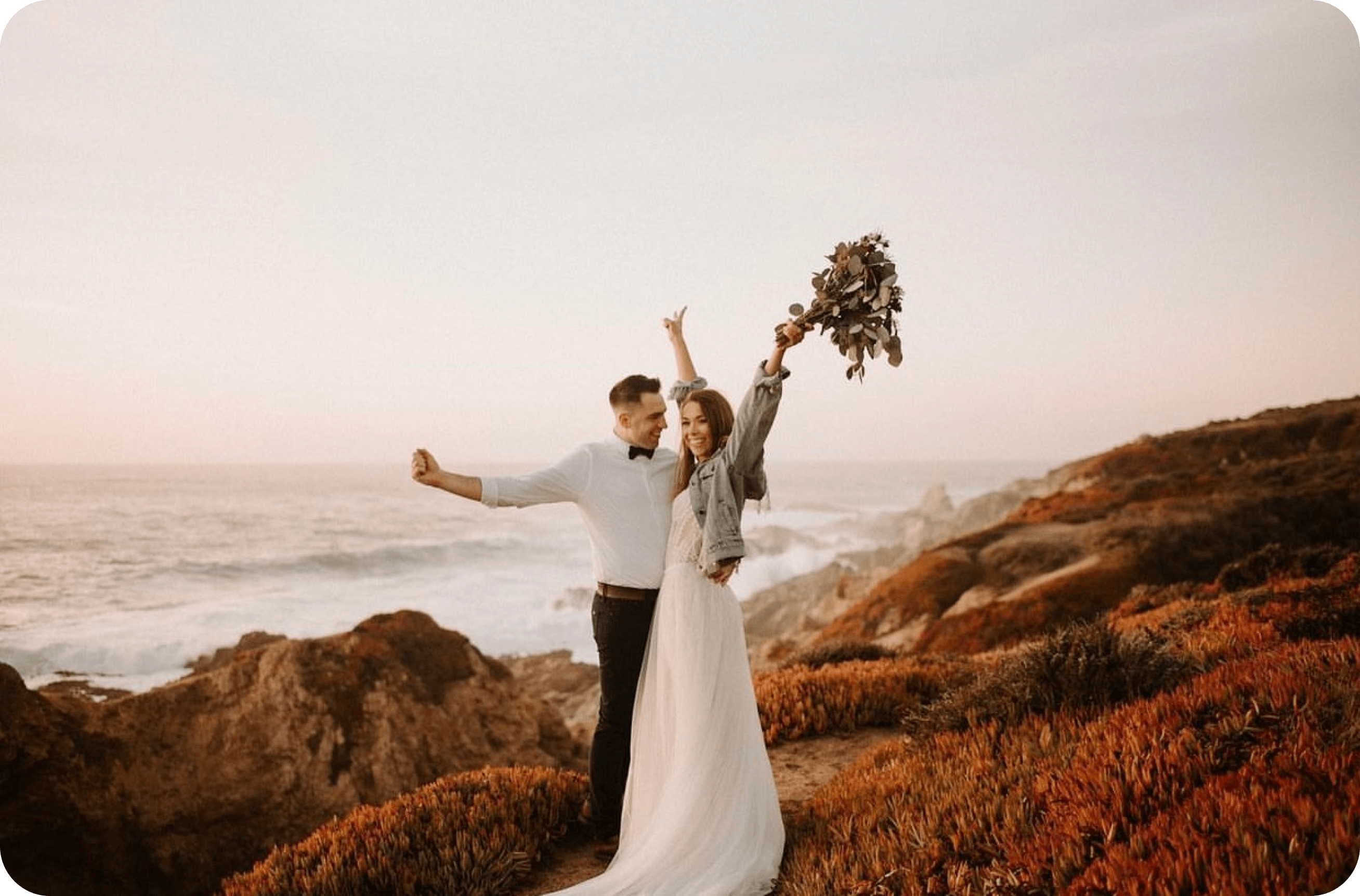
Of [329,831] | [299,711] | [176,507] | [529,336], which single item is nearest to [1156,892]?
[329,831]

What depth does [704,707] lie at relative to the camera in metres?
4.93

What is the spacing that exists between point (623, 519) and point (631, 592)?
1.53 feet

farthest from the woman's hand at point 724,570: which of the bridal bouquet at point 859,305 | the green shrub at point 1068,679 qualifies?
the green shrub at point 1068,679

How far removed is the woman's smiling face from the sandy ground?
2761 millimetres

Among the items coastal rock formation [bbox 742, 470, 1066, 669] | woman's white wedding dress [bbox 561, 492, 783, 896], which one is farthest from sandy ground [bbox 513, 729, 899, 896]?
coastal rock formation [bbox 742, 470, 1066, 669]

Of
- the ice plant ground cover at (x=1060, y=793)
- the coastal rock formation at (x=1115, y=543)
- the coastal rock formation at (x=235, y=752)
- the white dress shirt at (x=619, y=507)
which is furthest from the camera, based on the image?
the coastal rock formation at (x=1115, y=543)

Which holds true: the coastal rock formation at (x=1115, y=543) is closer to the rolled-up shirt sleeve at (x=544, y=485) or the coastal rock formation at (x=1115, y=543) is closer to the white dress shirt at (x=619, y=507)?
the white dress shirt at (x=619, y=507)

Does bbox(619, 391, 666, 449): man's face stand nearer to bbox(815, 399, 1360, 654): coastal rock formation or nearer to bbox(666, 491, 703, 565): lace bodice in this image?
bbox(666, 491, 703, 565): lace bodice

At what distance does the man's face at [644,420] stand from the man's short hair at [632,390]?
0.02 meters

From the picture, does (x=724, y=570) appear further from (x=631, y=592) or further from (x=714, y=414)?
(x=714, y=414)

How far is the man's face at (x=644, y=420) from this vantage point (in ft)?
17.6

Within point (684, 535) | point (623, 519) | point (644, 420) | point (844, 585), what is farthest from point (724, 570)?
point (844, 585)

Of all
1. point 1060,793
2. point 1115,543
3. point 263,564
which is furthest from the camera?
point 263,564

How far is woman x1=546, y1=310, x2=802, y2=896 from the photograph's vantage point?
15.2 ft
